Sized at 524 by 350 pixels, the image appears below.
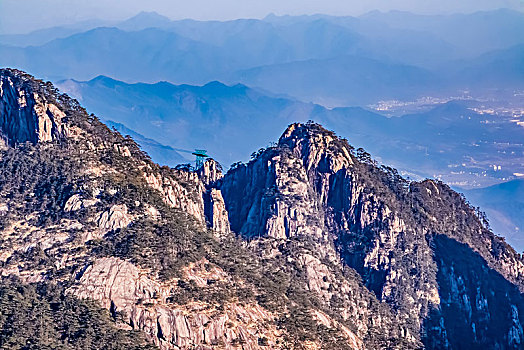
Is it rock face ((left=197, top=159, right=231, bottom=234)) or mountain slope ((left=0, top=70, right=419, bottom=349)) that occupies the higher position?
rock face ((left=197, top=159, right=231, bottom=234))

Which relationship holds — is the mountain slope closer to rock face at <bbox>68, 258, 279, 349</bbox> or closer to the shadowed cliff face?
rock face at <bbox>68, 258, 279, 349</bbox>

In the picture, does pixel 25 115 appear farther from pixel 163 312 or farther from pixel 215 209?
pixel 163 312

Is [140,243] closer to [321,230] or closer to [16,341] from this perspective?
[16,341]

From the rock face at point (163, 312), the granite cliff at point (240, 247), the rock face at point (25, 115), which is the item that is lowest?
the rock face at point (163, 312)

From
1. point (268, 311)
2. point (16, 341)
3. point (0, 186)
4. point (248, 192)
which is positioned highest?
point (248, 192)

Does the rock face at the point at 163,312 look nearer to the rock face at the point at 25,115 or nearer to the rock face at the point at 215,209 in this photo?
the rock face at the point at 25,115

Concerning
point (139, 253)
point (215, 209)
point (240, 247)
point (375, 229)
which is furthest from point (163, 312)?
point (375, 229)

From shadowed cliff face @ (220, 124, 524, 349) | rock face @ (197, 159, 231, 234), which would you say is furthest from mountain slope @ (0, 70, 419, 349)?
shadowed cliff face @ (220, 124, 524, 349)

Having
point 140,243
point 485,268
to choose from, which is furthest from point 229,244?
point 485,268

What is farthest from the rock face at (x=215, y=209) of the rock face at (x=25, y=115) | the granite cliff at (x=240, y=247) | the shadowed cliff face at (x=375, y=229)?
the rock face at (x=25, y=115)
